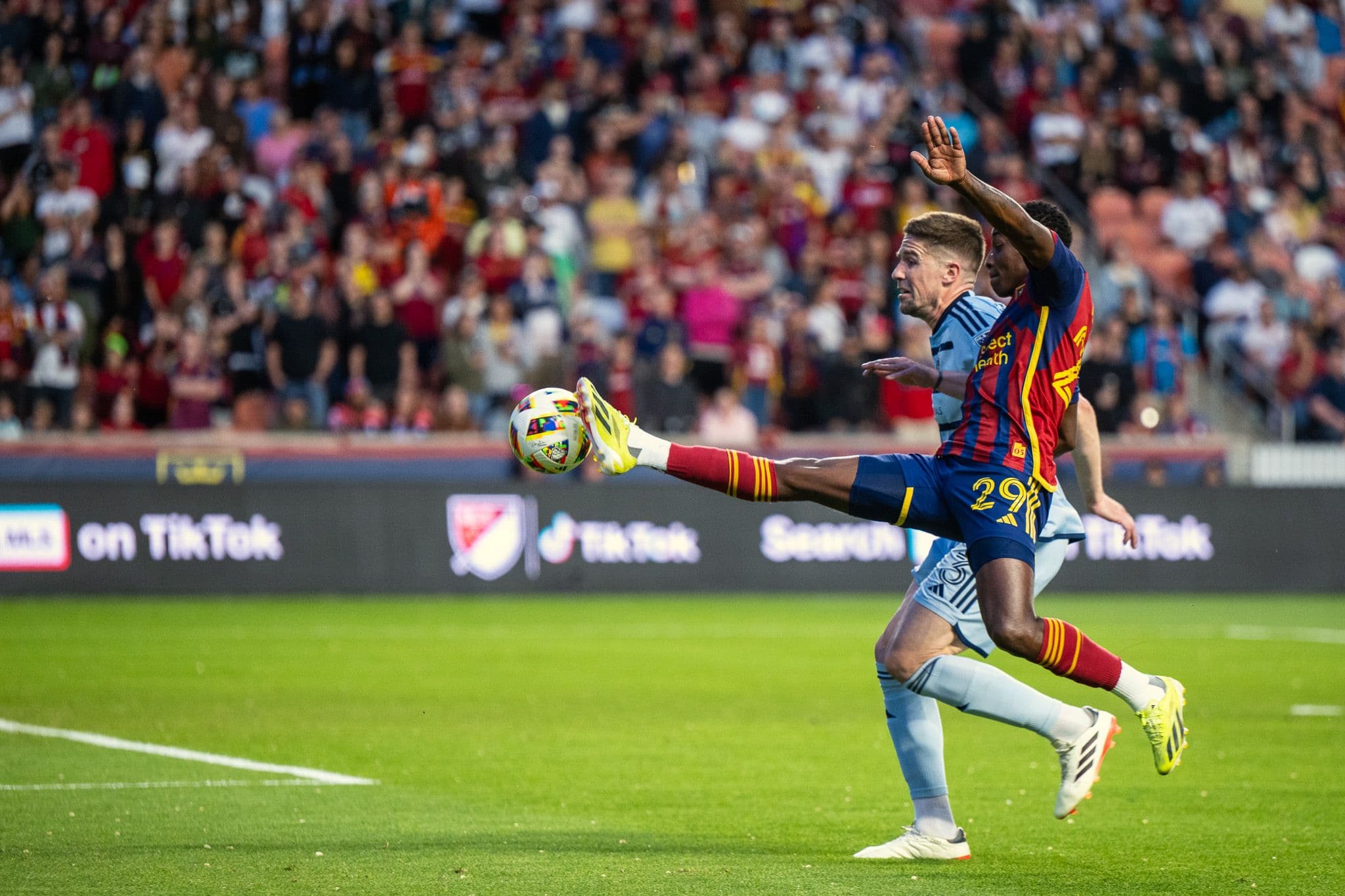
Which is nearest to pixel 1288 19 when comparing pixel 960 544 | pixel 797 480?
pixel 960 544

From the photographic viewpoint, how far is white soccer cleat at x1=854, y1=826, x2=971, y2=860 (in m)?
6.56

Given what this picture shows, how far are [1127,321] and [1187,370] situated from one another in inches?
50.1

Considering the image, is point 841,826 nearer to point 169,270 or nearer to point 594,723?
point 594,723

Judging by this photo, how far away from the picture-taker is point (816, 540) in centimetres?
1872

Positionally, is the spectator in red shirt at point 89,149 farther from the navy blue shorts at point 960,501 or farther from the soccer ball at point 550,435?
the navy blue shorts at point 960,501

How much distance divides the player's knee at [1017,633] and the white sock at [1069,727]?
310 mm

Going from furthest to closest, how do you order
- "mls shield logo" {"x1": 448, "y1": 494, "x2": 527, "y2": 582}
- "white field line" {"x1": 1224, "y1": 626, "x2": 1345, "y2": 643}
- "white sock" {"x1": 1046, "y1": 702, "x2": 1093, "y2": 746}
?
1. "mls shield logo" {"x1": 448, "y1": 494, "x2": 527, "y2": 582}
2. "white field line" {"x1": 1224, "y1": 626, "x2": 1345, "y2": 643}
3. "white sock" {"x1": 1046, "y1": 702, "x2": 1093, "y2": 746}

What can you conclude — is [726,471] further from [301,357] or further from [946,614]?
[301,357]

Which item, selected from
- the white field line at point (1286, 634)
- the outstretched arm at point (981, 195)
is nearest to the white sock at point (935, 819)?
the outstretched arm at point (981, 195)

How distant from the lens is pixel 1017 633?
19.7 ft

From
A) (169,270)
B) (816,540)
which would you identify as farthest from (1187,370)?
(169,270)

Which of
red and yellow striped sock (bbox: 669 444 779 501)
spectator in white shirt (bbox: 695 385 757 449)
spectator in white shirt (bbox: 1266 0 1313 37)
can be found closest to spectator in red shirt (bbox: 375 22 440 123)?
spectator in white shirt (bbox: 695 385 757 449)

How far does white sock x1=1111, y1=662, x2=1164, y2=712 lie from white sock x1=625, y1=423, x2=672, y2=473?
1.70 meters

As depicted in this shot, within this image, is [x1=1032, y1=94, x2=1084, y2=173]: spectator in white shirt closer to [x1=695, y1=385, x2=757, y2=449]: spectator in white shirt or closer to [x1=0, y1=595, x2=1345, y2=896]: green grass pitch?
[x1=695, y1=385, x2=757, y2=449]: spectator in white shirt
